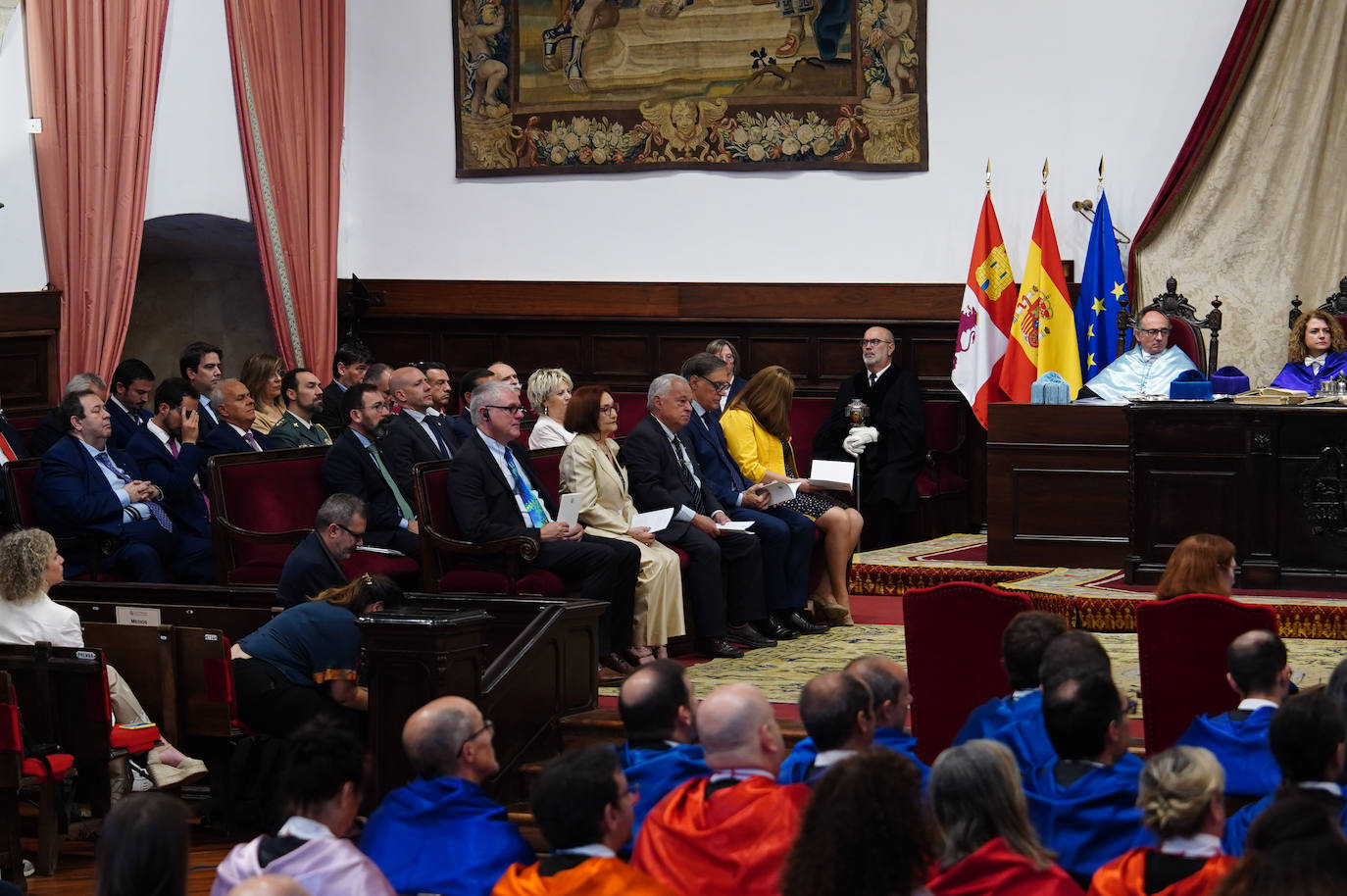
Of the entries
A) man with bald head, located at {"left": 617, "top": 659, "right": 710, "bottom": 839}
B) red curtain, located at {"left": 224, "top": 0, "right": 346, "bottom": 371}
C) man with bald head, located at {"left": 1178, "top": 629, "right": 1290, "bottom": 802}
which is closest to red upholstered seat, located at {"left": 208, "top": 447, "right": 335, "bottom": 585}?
man with bald head, located at {"left": 617, "top": 659, "right": 710, "bottom": 839}

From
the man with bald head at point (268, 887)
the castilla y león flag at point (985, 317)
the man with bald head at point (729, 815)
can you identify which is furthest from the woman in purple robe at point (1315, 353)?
the man with bald head at point (268, 887)

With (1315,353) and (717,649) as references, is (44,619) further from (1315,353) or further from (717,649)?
(1315,353)

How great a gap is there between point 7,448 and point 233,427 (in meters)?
0.98

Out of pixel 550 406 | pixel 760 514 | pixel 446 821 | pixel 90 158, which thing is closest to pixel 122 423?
pixel 90 158

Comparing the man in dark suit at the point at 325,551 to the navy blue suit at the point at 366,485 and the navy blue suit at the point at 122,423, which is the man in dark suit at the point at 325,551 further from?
the navy blue suit at the point at 122,423

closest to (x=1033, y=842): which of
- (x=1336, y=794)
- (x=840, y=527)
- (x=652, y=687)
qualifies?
(x=1336, y=794)

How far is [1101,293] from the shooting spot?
10.0 metres

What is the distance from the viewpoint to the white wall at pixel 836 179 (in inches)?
398

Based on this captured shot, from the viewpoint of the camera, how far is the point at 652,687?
13.5 feet

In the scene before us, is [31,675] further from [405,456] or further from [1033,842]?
[1033,842]

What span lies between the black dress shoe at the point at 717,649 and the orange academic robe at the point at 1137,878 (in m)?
3.97

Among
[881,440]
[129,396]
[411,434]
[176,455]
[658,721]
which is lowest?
[658,721]

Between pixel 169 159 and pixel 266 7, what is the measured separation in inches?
49.5

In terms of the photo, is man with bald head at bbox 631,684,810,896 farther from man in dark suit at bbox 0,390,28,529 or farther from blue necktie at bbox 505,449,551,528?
man in dark suit at bbox 0,390,28,529
